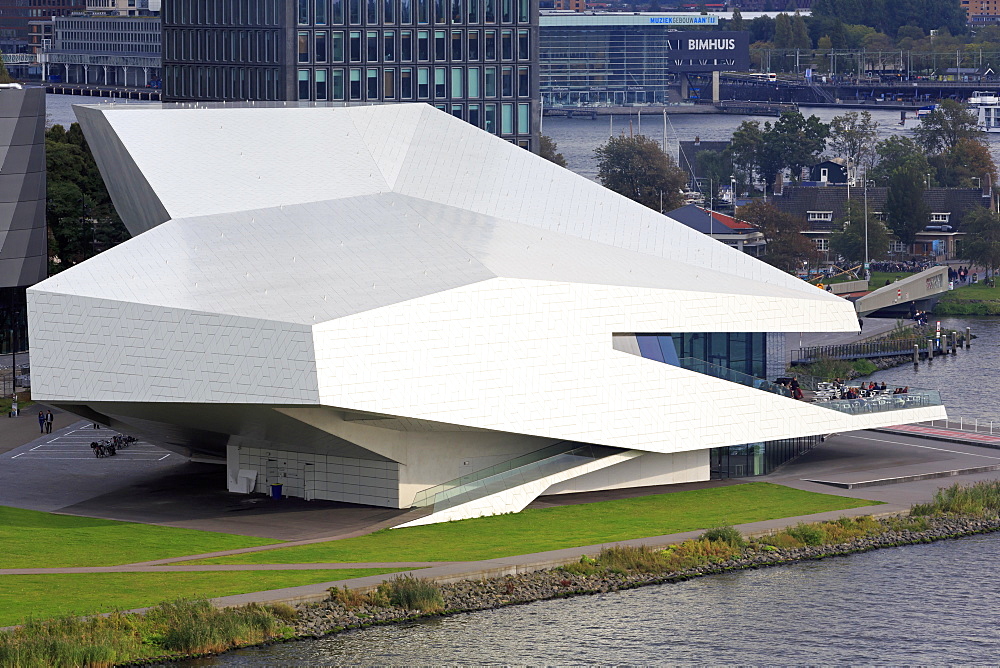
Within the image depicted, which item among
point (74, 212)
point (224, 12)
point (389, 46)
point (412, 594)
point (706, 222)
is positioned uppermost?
point (224, 12)

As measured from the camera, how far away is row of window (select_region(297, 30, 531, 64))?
111500mm

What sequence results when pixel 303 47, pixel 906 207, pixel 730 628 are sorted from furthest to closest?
pixel 906 207 < pixel 303 47 < pixel 730 628

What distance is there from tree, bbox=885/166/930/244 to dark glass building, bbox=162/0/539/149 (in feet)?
147

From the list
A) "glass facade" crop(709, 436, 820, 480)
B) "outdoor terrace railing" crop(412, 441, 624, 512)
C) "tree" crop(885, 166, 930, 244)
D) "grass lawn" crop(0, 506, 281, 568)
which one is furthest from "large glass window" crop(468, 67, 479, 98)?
"grass lawn" crop(0, 506, 281, 568)

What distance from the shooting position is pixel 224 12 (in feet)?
374

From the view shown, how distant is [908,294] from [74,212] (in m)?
52.9

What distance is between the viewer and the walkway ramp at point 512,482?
2520 inches

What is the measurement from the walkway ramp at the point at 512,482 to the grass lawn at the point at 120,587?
26.3ft

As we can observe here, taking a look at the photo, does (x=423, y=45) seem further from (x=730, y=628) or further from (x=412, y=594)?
(x=730, y=628)

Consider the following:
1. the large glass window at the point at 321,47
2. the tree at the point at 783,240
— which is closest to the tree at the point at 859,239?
the tree at the point at 783,240

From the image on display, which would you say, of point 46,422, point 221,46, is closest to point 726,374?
point 46,422

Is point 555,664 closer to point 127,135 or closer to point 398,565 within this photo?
point 398,565

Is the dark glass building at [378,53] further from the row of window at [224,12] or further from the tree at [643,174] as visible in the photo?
the tree at [643,174]

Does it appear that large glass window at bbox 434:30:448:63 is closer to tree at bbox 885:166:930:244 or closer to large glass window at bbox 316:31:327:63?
large glass window at bbox 316:31:327:63
